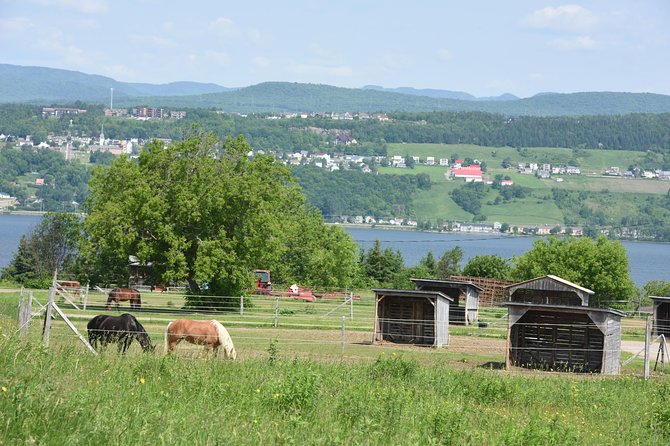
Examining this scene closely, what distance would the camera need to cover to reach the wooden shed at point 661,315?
49.4m

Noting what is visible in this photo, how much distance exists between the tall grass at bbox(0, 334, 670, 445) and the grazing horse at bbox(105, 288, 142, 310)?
24.0 metres

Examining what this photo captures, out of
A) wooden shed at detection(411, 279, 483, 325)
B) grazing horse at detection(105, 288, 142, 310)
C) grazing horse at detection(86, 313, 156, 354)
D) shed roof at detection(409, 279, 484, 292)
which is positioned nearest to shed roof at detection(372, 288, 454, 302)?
shed roof at detection(409, 279, 484, 292)

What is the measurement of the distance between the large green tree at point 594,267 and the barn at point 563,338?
97.1 feet

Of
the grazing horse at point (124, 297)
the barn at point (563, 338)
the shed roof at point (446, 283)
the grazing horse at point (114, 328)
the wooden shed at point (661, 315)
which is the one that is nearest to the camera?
the grazing horse at point (114, 328)

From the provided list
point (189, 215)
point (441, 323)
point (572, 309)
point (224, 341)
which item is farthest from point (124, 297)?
point (224, 341)

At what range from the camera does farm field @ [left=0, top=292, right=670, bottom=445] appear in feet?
36.2

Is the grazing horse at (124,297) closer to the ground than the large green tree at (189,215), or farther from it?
closer to the ground

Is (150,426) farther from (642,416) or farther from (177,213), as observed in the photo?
(177,213)

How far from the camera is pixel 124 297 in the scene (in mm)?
44156

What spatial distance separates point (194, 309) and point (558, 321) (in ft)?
55.5

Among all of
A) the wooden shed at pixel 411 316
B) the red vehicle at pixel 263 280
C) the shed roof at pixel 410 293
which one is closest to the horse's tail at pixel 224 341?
the wooden shed at pixel 411 316

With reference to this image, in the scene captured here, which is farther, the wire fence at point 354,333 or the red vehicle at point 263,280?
the red vehicle at point 263,280

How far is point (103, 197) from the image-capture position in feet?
169

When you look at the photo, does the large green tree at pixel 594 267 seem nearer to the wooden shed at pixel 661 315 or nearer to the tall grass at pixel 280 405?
the wooden shed at pixel 661 315
